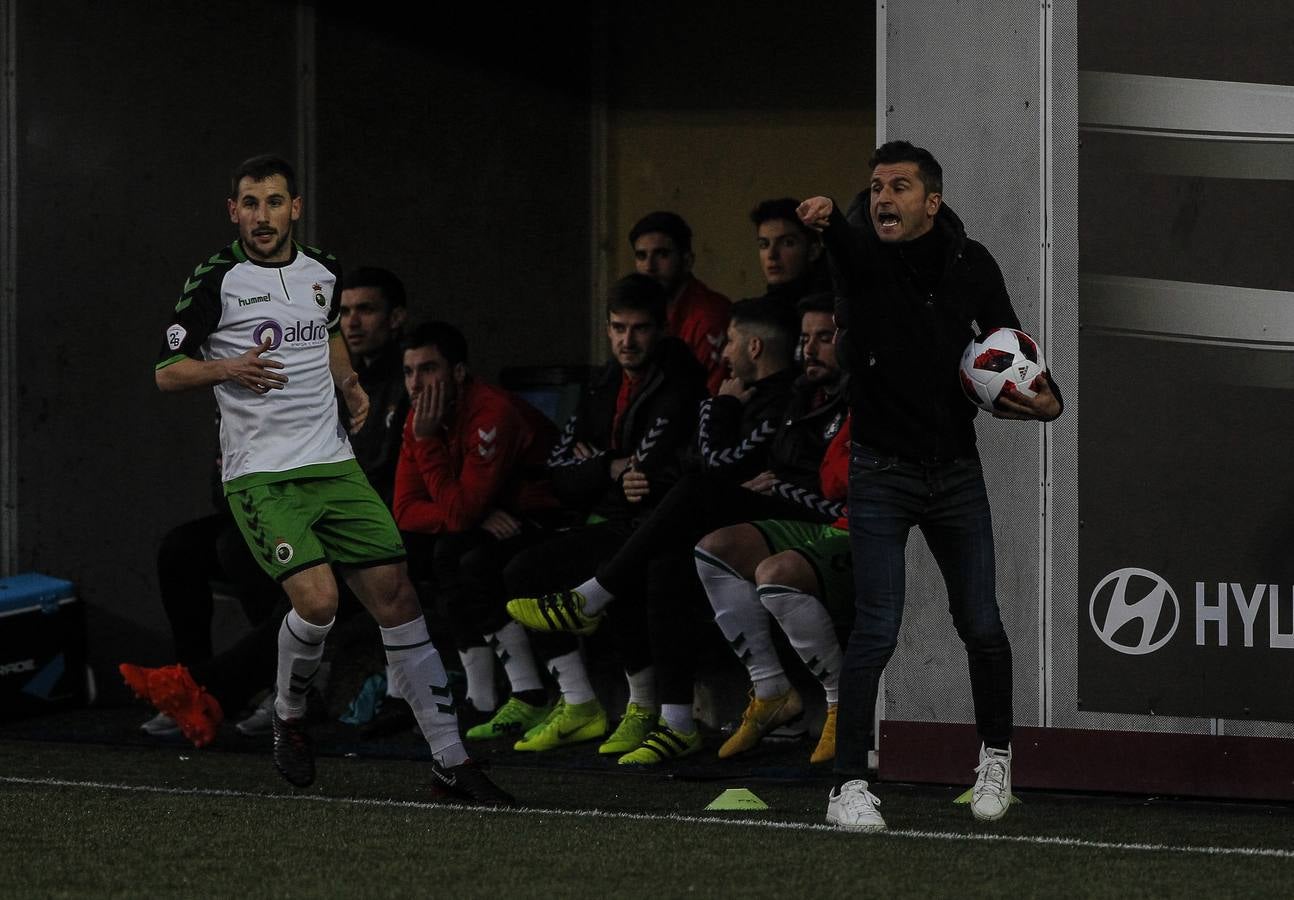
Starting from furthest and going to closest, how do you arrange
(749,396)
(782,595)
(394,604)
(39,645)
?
(39,645) < (749,396) < (782,595) < (394,604)

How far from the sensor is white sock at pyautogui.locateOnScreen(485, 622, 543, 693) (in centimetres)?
821

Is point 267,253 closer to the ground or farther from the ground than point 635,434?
farther from the ground

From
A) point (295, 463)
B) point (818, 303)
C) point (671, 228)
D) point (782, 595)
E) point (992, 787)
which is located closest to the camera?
point (992, 787)

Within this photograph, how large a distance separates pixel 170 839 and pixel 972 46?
3.36m

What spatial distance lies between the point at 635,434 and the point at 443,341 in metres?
0.92

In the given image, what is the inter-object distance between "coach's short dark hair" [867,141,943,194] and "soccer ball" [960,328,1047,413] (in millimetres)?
420

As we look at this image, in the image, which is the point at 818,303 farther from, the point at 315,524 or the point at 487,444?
the point at 315,524

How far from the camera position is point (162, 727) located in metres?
8.42

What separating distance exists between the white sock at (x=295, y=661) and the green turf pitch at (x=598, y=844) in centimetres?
27

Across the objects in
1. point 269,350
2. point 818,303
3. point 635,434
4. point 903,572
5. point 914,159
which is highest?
point 914,159

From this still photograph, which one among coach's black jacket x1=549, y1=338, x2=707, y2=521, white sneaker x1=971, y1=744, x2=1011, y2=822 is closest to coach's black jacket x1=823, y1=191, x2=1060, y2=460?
white sneaker x1=971, y1=744, x2=1011, y2=822

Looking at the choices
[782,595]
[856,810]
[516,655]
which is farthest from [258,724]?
[856,810]

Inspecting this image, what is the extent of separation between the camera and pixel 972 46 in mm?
6648

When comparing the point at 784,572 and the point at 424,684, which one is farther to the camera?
the point at 784,572
